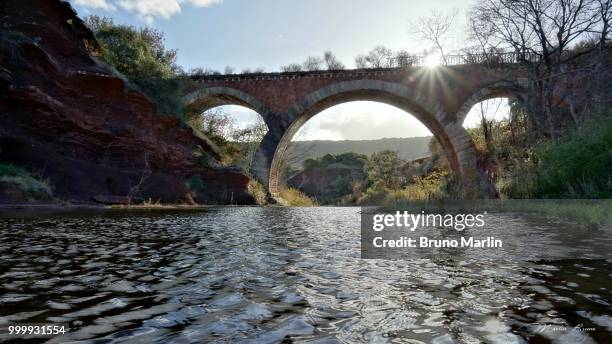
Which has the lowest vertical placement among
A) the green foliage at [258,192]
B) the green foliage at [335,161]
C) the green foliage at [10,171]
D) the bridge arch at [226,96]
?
the green foliage at [258,192]

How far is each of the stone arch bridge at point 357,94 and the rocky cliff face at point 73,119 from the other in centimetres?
877

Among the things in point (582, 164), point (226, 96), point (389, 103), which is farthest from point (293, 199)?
point (582, 164)

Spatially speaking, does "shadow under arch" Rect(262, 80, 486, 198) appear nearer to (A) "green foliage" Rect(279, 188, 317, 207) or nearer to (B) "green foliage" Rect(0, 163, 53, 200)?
(A) "green foliage" Rect(279, 188, 317, 207)

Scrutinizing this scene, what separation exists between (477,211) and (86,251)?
24.9 ft

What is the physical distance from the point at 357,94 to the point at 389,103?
2.30 m

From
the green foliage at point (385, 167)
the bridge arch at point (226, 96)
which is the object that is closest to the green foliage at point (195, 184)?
the bridge arch at point (226, 96)

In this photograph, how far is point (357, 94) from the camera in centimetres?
2406

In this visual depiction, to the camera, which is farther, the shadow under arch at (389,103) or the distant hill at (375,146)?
the distant hill at (375,146)

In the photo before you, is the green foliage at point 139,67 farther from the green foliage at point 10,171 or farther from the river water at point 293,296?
the river water at point 293,296

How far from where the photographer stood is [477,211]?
8844 millimetres

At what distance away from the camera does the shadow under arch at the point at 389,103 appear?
2188 cm

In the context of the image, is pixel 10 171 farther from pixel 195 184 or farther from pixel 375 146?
pixel 375 146

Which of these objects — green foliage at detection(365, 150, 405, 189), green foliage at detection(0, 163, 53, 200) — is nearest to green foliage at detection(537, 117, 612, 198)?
green foliage at detection(0, 163, 53, 200)

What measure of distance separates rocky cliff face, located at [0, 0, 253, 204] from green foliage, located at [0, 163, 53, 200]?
494 mm
